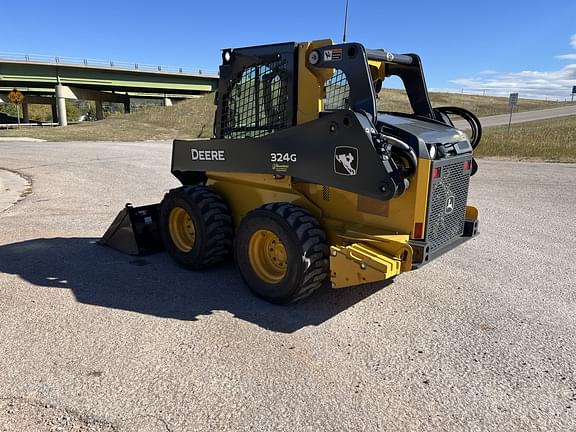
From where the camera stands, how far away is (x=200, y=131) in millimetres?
36281

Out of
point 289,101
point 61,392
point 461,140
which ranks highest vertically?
point 289,101

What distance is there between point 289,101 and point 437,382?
107 inches

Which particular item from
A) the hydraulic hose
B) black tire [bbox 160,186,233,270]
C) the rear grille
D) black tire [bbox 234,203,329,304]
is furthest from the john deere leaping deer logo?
the hydraulic hose

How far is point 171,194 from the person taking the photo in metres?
5.45

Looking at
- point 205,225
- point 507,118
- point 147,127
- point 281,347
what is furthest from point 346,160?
point 507,118

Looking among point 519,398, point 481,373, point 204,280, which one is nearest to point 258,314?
point 204,280

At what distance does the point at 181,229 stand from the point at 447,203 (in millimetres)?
3059

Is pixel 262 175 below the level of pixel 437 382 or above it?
above

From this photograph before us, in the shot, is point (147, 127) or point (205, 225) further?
point (147, 127)

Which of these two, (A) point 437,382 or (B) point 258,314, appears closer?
(A) point 437,382

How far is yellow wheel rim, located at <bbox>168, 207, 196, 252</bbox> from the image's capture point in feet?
18.2

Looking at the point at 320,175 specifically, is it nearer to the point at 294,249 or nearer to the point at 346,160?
the point at 346,160

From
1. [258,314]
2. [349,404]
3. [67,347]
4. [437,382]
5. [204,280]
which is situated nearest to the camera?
[349,404]

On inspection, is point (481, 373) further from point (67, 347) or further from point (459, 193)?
point (67, 347)
